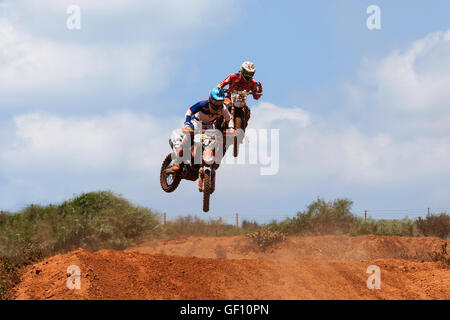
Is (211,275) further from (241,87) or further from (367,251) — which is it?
(367,251)

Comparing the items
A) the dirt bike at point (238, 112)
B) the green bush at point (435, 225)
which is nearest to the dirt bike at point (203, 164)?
the dirt bike at point (238, 112)

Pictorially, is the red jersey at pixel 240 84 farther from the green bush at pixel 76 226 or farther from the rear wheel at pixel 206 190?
the green bush at pixel 76 226

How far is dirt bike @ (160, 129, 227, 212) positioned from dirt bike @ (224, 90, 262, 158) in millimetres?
778

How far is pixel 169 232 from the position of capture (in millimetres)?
34594

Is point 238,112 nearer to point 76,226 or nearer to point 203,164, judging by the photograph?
point 203,164

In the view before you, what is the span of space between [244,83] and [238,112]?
753 mm

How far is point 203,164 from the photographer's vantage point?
13.1 metres

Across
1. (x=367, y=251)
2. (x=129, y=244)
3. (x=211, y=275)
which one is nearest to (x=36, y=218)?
(x=129, y=244)

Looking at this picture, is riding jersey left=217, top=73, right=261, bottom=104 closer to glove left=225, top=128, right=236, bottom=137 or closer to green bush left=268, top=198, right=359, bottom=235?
glove left=225, top=128, right=236, bottom=137

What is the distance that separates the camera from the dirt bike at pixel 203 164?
12.6 metres

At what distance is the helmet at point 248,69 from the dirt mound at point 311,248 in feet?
47.9

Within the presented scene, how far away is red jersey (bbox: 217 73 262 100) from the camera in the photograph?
40.5 ft
